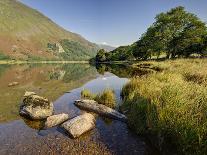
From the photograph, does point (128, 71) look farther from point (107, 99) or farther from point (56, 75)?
point (107, 99)

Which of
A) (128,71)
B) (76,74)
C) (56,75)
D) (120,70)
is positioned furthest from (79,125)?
(120,70)

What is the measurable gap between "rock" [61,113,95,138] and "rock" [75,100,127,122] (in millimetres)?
1443

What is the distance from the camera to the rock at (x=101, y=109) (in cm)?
1162

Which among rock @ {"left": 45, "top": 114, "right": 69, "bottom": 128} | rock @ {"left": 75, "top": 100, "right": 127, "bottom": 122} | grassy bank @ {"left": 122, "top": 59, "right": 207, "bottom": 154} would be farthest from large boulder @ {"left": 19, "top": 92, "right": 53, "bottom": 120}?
grassy bank @ {"left": 122, "top": 59, "right": 207, "bottom": 154}

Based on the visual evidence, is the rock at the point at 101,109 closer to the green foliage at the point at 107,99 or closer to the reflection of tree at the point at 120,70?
the green foliage at the point at 107,99

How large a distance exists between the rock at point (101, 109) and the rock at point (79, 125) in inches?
56.8

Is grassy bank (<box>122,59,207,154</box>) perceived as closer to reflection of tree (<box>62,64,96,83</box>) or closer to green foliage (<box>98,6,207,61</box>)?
reflection of tree (<box>62,64,96,83</box>)

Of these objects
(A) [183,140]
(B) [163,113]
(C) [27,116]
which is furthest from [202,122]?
(C) [27,116]

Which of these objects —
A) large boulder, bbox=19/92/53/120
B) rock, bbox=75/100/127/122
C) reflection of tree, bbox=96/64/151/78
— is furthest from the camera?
reflection of tree, bbox=96/64/151/78

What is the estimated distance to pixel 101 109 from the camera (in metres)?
12.6

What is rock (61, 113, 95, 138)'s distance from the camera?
947 centimetres

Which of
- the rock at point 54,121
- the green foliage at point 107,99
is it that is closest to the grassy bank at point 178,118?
the rock at point 54,121

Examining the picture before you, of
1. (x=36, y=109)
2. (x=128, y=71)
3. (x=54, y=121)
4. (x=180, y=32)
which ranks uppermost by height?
(x=180, y=32)

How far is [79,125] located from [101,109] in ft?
9.45
